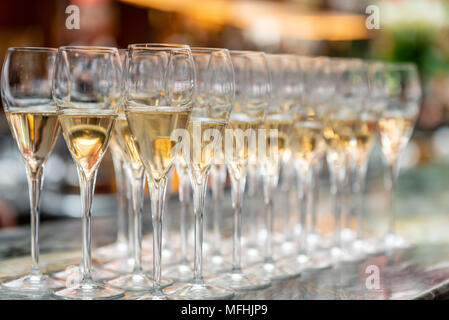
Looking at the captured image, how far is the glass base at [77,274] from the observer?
1008mm

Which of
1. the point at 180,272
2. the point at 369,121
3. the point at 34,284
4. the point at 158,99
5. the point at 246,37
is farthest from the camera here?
the point at 246,37

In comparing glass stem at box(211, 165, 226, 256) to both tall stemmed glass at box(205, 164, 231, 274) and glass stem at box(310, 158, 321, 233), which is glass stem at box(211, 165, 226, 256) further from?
glass stem at box(310, 158, 321, 233)

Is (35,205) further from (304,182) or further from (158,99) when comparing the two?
(304,182)

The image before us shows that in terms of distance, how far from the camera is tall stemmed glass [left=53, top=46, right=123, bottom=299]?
86 centimetres

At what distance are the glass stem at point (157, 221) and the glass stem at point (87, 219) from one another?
0.09 m

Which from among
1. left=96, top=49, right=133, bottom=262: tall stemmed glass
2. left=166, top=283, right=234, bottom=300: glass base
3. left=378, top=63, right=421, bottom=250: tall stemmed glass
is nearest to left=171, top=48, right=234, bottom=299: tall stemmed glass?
left=166, top=283, right=234, bottom=300: glass base

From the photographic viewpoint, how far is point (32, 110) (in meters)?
0.95

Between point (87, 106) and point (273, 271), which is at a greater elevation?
point (87, 106)

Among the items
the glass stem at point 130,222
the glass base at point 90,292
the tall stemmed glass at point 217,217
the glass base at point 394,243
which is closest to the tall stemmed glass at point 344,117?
the glass base at point 394,243

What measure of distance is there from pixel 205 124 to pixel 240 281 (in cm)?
24

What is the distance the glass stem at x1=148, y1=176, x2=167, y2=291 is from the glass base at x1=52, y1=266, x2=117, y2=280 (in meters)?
0.17

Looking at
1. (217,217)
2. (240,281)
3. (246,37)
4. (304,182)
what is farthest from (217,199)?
(246,37)
